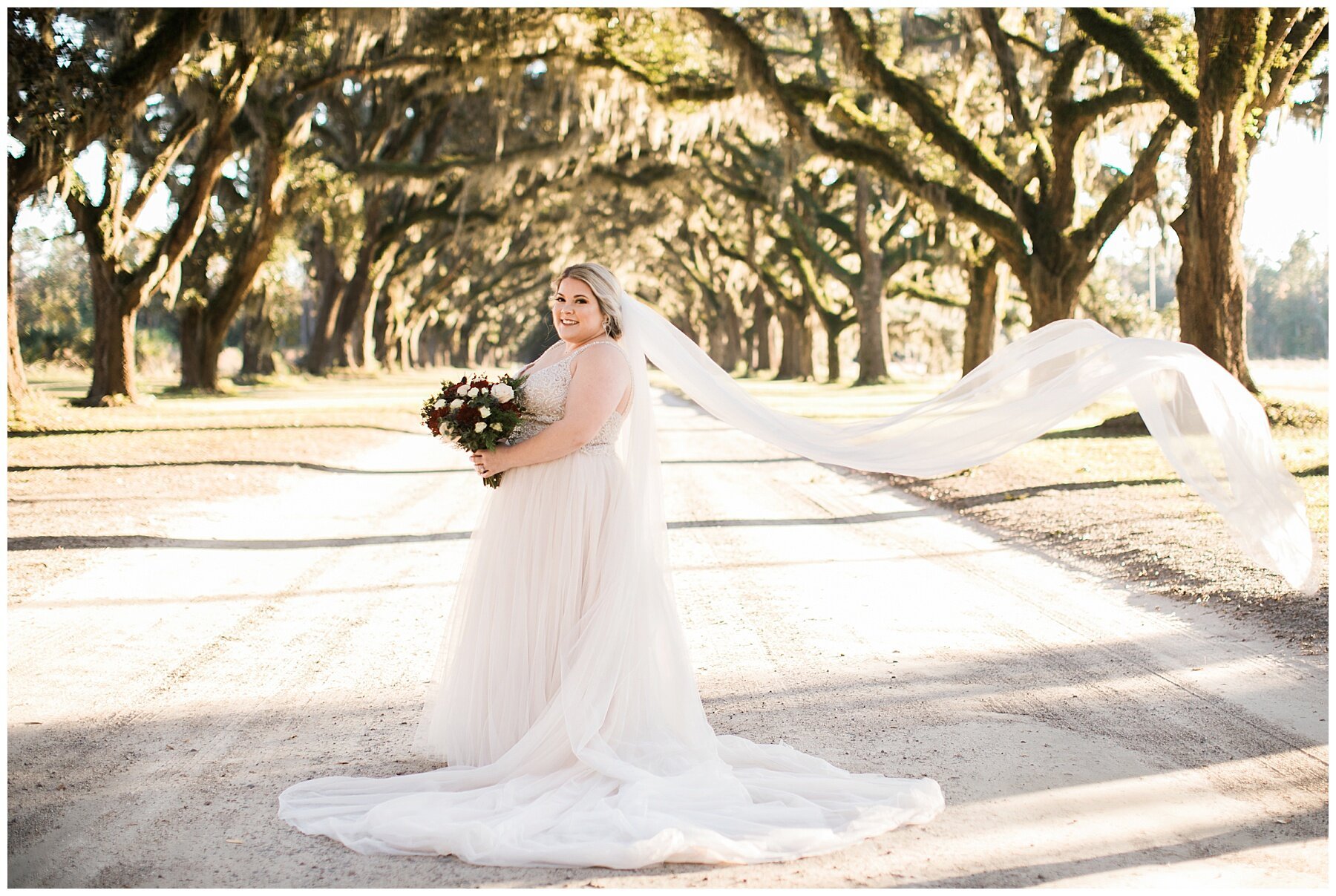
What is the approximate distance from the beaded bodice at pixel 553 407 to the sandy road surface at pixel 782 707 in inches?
47.9

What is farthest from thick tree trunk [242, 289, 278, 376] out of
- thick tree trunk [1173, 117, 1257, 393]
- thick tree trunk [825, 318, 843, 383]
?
thick tree trunk [1173, 117, 1257, 393]

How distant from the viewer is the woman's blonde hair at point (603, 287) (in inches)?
165

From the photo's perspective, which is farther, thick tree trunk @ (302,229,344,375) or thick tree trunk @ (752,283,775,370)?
thick tree trunk @ (752,283,775,370)

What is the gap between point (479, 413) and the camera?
4145 mm

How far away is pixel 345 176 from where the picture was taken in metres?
22.5

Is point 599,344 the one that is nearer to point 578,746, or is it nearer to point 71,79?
point 578,746

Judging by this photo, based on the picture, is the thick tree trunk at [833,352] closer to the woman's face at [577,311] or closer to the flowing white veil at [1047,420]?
the flowing white veil at [1047,420]

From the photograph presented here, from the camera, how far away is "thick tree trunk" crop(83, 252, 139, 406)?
19562mm

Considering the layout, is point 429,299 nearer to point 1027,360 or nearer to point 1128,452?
point 1128,452

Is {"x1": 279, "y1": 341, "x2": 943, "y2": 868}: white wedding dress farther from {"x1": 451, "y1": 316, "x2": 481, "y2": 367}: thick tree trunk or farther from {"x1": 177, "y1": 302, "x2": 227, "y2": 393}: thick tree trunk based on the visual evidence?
{"x1": 451, "y1": 316, "x2": 481, "y2": 367}: thick tree trunk

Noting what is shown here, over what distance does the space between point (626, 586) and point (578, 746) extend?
0.62 m

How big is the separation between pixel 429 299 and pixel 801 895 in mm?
46814

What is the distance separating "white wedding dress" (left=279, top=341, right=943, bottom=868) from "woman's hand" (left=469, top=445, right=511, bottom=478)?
0.09 m

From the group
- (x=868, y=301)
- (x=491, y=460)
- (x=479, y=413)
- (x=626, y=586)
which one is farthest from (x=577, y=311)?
(x=868, y=301)
